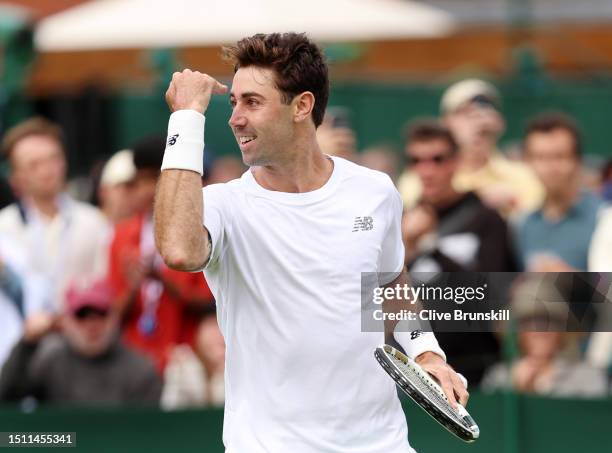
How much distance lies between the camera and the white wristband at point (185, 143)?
479cm

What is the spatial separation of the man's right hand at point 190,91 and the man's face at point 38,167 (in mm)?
4261

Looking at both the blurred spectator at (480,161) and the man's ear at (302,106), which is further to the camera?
the blurred spectator at (480,161)

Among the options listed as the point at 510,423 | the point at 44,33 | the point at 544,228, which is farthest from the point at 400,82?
the point at 510,423

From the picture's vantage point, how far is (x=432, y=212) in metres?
8.66

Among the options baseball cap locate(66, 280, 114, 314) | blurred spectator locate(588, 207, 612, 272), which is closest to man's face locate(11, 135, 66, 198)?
baseball cap locate(66, 280, 114, 314)

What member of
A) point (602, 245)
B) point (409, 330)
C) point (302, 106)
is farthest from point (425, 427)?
point (302, 106)

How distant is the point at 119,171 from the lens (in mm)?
9883

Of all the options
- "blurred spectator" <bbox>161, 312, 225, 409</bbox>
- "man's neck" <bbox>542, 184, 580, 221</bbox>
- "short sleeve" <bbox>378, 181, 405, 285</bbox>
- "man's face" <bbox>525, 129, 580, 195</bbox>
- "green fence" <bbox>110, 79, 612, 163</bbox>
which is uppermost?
"green fence" <bbox>110, 79, 612, 163</bbox>

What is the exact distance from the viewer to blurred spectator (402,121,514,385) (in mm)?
8133

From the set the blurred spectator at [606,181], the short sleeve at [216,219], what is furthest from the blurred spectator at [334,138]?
the short sleeve at [216,219]

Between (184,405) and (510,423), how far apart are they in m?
1.88

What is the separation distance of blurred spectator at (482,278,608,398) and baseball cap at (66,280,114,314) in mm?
2228

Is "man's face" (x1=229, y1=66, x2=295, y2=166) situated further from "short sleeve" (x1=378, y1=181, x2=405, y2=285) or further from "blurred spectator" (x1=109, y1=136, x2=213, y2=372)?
"blurred spectator" (x1=109, y1=136, x2=213, y2=372)

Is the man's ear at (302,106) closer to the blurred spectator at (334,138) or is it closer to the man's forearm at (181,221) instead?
the man's forearm at (181,221)
